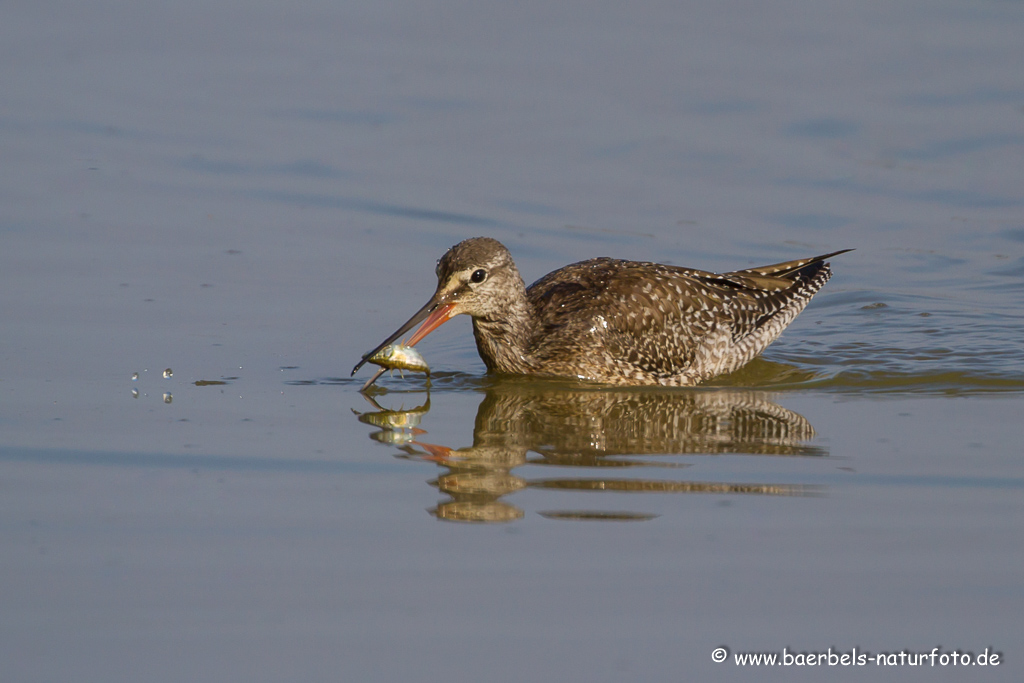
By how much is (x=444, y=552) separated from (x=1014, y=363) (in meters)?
5.21

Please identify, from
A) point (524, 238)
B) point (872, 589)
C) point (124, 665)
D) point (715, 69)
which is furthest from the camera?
point (715, 69)

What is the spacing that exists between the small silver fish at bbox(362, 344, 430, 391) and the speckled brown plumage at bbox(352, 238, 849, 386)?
14 cm

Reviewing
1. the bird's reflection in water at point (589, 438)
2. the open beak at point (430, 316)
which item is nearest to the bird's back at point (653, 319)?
the bird's reflection in water at point (589, 438)

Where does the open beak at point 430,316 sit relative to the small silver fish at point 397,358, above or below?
above

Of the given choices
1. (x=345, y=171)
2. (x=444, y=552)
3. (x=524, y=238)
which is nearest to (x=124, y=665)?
(x=444, y=552)

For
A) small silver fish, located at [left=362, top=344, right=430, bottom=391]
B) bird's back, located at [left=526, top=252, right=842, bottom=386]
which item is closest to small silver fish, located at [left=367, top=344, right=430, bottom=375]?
small silver fish, located at [left=362, top=344, right=430, bottom=391]

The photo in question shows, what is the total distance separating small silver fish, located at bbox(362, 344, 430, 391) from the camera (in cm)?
867

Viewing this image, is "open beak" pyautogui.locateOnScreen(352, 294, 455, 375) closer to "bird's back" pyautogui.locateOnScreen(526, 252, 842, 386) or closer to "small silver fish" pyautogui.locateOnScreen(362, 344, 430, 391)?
"small silver fish" pyautogui.locateOnScreen(362, 344, 430, 391)

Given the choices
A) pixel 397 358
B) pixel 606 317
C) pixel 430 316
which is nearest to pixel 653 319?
pixel 606 317

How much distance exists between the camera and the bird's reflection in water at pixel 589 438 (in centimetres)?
661

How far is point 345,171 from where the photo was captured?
1341 centimetres

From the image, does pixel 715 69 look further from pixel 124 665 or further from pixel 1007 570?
pixel 124 665

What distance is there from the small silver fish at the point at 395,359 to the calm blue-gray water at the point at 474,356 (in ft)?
0.61

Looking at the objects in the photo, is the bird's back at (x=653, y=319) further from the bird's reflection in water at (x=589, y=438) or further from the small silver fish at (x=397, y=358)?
the small silver fish at (x=397, y=358)
